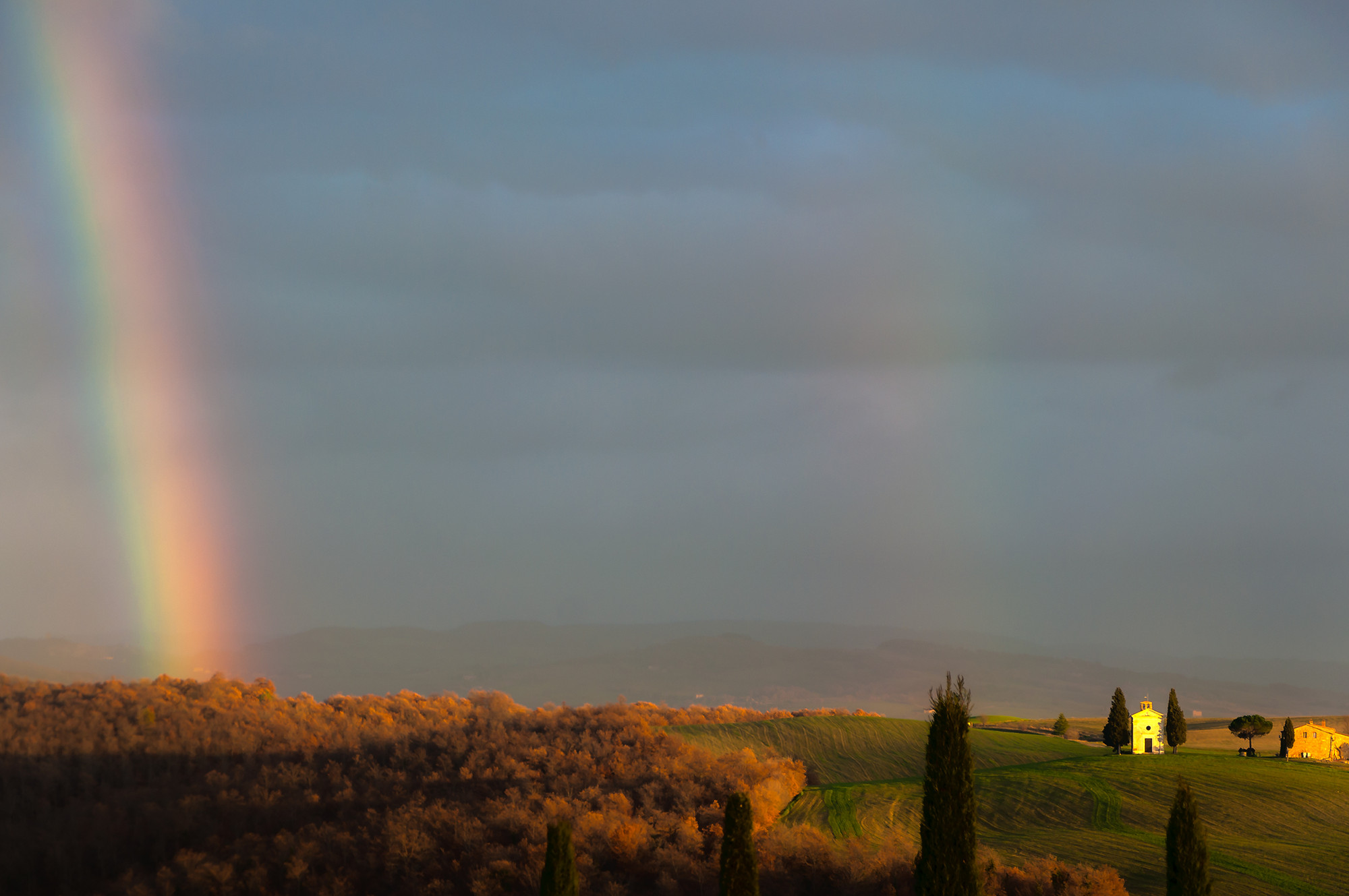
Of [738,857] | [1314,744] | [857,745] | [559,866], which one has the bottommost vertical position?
Result: [857,745]

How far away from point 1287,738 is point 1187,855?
5288 cm

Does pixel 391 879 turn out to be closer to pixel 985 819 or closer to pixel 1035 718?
pixel 985 819

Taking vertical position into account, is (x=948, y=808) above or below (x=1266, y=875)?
above

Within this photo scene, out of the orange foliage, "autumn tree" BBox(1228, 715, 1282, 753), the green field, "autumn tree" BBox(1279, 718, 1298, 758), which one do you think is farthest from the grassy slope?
"autumn tree" BBox(1279, 718, 1298, 758)

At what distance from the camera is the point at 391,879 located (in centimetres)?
4872

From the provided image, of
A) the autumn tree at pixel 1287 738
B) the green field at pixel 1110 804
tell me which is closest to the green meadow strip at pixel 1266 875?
the green field at pixel 1110 804

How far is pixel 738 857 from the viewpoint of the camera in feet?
116

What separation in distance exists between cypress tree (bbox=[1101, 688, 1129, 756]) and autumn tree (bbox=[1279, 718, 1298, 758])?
1058 centimetres

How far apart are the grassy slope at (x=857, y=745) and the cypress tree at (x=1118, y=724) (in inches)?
59.9

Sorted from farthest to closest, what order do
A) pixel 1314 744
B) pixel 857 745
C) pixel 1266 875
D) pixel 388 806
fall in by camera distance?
pixel 857 745 → pixel 1314 744 → pixel 388 806 → pixel 1266 875

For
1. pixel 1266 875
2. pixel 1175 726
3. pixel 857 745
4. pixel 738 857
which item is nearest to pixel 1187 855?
pixel 1266 875

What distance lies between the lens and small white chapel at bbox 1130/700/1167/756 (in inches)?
3078

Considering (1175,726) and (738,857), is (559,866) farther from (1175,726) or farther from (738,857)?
(1175,726)

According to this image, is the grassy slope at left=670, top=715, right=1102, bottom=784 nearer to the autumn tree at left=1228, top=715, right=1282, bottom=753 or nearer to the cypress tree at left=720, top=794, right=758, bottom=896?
the autumn tree at left=1228, top=715, right=1282, bottom=753
